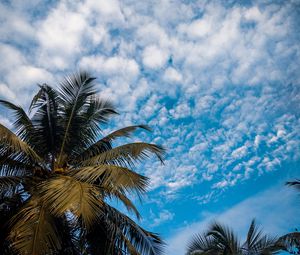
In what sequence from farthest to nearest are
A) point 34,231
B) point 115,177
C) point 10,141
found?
1. point 10,141
2. point 115,177
3. point 34,231

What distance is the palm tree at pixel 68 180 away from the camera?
7.89 meters

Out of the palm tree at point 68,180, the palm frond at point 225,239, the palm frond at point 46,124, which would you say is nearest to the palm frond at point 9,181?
the palm tree at point 68,180

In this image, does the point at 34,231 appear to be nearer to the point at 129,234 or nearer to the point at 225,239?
the point at 129,234

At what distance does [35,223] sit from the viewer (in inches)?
313

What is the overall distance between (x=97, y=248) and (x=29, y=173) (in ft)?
10.2

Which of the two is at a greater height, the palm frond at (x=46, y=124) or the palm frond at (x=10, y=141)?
the palm frond at (x=46, y=124)

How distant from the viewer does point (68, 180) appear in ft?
27.6

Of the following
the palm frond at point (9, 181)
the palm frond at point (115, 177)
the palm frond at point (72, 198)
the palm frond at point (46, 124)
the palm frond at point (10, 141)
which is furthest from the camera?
the palm frond at point (46, 124)

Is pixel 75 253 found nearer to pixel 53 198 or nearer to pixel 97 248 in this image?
pixel 97 248

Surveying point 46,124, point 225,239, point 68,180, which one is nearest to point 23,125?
point 46,124

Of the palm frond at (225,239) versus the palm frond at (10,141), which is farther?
the palm frond at (225,239)

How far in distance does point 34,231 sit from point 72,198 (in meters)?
1.25

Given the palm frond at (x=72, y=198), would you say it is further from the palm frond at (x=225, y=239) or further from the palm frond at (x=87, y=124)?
the palm frond at (x=225, y=239)

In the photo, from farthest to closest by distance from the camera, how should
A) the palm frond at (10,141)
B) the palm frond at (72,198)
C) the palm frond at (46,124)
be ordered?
1. the palm frond at (46,124)
2. the palm frond at (10,141)
3. the palm frond at (72,198)
